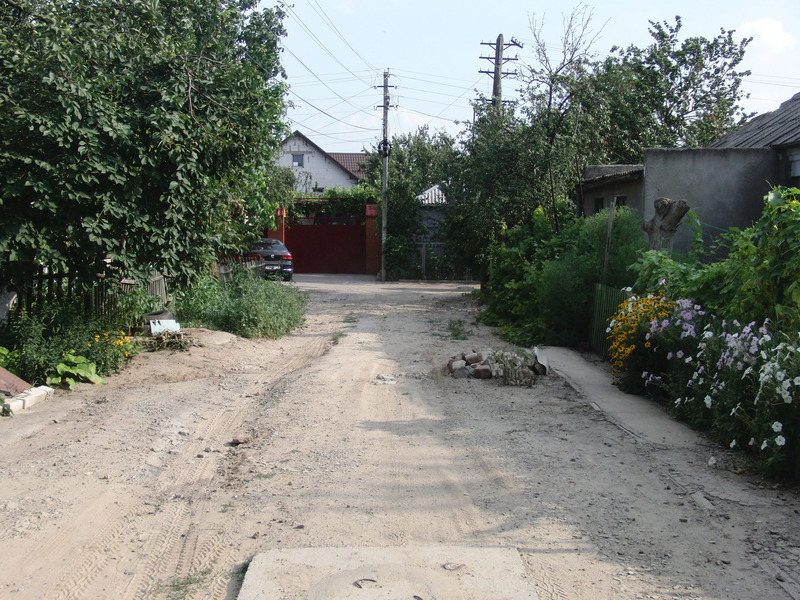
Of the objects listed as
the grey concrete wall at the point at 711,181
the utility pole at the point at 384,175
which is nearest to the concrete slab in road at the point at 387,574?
the grey concrete wall at the point at 711,181

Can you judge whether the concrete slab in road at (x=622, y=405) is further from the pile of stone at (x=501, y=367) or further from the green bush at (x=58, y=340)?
the green bush at (x=58, y=340)

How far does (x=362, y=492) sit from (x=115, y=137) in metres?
5.20

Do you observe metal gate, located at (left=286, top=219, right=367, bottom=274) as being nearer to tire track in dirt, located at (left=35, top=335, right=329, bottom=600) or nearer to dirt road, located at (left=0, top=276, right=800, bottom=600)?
dirt road, located at (left=0, top=276, right=800, bottom=600)

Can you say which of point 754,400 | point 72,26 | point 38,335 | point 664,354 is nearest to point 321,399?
point 38,335

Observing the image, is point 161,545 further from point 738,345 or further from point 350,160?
point 350,160

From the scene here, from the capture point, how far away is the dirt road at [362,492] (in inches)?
163

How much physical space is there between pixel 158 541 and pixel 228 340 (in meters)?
7.44

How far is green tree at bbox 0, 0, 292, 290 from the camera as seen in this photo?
312 inches

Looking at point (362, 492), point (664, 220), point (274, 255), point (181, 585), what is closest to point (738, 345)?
point (362, 492)

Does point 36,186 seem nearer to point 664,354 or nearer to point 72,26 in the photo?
point 72,26

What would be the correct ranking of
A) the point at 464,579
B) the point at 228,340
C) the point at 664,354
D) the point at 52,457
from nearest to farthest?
1. the point at 464,579
2. the point at 52,457
3. the point at 664,354
4. the point at 228,340

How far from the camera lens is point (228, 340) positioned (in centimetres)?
1185

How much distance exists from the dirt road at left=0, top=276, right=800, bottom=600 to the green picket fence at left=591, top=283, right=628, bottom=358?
7.19ft

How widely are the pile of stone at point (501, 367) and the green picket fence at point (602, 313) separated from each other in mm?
1532
